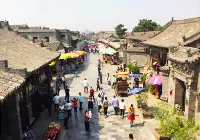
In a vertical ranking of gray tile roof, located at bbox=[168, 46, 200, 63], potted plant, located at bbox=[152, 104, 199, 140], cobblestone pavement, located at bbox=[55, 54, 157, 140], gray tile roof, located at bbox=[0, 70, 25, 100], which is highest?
gray tile roof, located at bbox=[168, 46, 200, 63]

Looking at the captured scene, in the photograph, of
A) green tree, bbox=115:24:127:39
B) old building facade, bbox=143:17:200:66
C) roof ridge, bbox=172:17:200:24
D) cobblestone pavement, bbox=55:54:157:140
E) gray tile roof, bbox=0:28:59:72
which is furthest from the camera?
green tree, bbox=115:24:127:39

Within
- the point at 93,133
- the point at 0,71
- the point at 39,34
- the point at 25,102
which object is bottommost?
the point at 93,133

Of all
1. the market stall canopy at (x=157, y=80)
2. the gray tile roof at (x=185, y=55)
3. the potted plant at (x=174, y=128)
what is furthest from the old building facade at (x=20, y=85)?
the gray tile roof at (x=185, y=55)

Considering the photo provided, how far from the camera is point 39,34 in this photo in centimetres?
3884

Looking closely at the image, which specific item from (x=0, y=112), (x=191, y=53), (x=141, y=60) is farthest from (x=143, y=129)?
(x=141, y=60)

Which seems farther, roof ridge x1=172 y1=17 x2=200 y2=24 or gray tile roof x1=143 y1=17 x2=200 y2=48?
roof ridge x1=172 y1=17 x2=200 y2=24

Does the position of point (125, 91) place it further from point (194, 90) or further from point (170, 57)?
point (194, 90)

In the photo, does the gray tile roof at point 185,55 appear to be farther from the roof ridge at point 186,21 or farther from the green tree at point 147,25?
the green tree at point 147,25

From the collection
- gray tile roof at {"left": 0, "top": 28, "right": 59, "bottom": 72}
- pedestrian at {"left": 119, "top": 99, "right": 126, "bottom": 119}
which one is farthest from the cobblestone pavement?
gray tile roof at {"left": 0, "top": 28, "right": 59, "bottom": 72}

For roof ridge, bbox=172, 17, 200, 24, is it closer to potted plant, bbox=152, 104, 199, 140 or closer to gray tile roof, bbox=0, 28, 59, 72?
gray tile roof, bbox=0, 28, 59, 72

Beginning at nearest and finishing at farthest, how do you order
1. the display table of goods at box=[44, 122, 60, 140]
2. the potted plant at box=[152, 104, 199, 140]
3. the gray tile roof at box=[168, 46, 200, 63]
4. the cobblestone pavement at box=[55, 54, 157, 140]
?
the potted plant at box=[152, 104, 199, 140], the display table of goods at box=[44, 122, 60, 140], the cobblestone pavement at box=[55, 54, 157, 140], the gray tile roof at box=[168, 46, 200, 63]

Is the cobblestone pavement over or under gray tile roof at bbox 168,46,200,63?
under

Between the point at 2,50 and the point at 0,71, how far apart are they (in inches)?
160

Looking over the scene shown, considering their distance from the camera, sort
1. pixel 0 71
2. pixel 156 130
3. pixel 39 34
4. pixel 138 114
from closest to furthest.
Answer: pixel 0 71 < pixel 156 130 < pixel 138 114 < pixel 39 34
